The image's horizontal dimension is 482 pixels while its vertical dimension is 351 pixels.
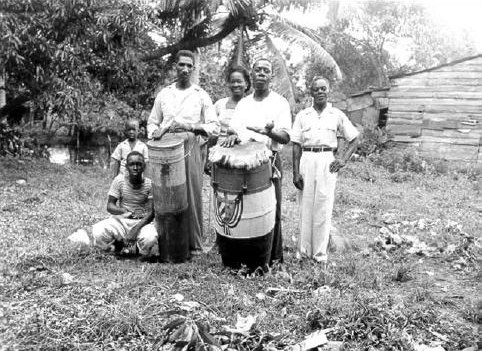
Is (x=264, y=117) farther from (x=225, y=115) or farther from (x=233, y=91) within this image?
(x=225, y=115)

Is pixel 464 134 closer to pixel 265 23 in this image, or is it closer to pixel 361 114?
pixel 361 114

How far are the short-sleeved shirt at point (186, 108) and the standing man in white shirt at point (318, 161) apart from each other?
0.83 m

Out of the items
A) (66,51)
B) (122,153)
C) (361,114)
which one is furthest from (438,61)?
Result: (122,153)

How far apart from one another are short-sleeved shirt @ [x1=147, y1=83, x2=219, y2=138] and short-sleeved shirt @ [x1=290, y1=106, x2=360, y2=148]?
32.4 inches

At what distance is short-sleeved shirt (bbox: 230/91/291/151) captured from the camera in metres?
4.61

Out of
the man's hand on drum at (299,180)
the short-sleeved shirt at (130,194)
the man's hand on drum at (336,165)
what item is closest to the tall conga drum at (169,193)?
the short-sleeved shirt at (130,194)

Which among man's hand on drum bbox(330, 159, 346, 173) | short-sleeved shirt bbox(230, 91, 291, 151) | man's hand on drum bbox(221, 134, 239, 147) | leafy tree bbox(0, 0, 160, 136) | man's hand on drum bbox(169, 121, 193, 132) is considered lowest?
man's hand on drum bbox(330, 159, 346, 173)

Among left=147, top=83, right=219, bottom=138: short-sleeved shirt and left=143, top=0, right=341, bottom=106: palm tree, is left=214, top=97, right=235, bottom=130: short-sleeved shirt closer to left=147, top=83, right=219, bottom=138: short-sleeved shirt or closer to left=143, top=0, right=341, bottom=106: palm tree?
left=147, top=83, right=219, bottom=138: short-sleeved shirt

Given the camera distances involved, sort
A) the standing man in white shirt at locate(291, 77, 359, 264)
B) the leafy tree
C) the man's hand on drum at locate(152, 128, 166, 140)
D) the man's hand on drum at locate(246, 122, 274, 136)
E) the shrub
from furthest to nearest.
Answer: the shrub
the leafy tree
the standing man in white shirt at locate(291, 77, 359, 264)
the man's hand on drum at locate(152, 128, 166, 140)
the man's hand on drum at locate(246, 122, 274, 136)

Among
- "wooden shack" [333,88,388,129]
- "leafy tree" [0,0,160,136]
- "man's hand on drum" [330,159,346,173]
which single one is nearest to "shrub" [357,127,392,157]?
"wooden shack" [333,88,388,129]

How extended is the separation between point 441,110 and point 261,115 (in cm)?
1099

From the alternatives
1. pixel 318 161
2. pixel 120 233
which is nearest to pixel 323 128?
pixel 318 161

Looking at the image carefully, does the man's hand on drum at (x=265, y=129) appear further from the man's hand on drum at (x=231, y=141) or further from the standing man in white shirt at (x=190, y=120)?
the standing man in white shirt at (x=190, y=120)

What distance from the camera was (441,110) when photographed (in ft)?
46.4
